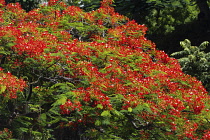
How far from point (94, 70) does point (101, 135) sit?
6.73 feet

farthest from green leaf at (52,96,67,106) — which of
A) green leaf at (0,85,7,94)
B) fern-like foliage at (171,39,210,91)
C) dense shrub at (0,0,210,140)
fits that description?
fern-like foliage at (171,39,210,91)

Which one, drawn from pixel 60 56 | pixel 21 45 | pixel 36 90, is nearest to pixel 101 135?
pixel 36 90

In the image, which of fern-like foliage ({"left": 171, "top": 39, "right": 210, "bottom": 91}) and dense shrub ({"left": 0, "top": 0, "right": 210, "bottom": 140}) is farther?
fern-like foliage ({"left": 171, "top": 39, "right": 210, "bottom": 91})

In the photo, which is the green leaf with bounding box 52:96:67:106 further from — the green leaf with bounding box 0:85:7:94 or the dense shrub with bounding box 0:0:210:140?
the green leaf with bounding box 0:85:7:94

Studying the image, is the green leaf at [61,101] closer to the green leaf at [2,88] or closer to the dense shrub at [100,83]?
the dense shrub at [100,83]

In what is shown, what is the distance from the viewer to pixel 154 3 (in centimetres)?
1980

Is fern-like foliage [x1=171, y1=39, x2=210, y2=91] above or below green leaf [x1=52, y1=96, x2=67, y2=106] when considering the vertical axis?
below

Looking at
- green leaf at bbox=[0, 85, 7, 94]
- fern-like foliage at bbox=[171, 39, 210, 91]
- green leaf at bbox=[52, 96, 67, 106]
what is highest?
green leaf at bbox=[0, 85, 7, 94]

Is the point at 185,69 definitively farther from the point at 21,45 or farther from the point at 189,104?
the point at 21,45

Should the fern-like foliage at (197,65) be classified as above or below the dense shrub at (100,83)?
below

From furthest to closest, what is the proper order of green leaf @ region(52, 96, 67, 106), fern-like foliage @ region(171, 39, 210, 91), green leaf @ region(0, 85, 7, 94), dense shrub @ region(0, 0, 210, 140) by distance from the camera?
1. fern-like foliage @ region(171, 39, 210, 91)
2. dense shrub @ region(0, 0, 210, 140)
3. green leaf @ region(52, 96, 67, 106)
4. green leaf @ region(0, 85, 7, 94)

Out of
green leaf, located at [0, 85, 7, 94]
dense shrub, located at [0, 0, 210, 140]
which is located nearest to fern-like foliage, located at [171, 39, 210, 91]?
dense shrub, located at [0, 0, 210, 140]

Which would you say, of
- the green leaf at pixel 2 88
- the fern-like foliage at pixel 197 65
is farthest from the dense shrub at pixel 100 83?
the fern-like foliage at pixel 197 65

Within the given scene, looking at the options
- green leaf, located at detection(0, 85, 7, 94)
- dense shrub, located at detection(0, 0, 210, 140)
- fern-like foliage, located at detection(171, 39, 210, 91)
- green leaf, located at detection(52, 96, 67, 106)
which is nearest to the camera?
green leaf, located at detection(0, 85, 7, 94)
